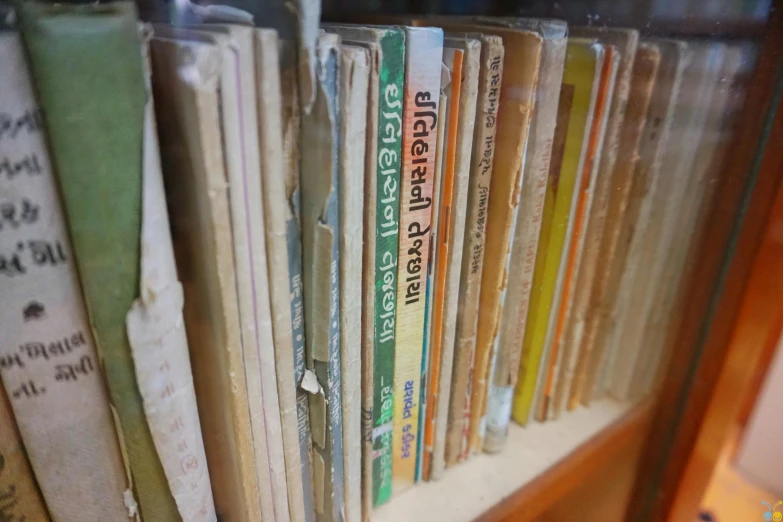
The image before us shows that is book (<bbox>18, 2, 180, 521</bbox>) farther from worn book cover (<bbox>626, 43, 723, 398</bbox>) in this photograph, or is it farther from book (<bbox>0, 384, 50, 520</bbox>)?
worn book cover (<bbox>626, 43, 723, 398</bbox>)

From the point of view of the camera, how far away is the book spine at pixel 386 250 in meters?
0.30

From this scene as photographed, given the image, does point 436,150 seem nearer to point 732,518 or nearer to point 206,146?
point 206,146

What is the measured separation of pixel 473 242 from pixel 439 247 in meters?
0.04

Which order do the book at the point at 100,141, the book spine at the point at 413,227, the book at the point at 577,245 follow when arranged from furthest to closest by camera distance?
the book at the point at 577,245, the book spine at the point at 413,227, the book at the point at 100,141

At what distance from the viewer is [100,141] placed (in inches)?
8.9

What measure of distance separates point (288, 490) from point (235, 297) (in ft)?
0.54

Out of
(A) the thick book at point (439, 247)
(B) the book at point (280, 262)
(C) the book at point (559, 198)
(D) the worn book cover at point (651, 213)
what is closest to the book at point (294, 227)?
(B) the book at point (280, 262)

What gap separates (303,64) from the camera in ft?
0.86

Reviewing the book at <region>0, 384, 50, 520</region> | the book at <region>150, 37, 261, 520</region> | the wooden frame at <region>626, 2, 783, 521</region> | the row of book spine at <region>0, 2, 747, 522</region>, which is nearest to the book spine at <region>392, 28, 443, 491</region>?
the row of book spine at <region>0, 2, 747, 522</region>

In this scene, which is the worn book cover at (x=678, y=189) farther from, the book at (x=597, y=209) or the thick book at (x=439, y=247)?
the thick book at (x=439, y=247)

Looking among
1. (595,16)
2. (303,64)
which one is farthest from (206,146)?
(595,16)

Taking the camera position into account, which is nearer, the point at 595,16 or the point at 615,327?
the point at 595,16

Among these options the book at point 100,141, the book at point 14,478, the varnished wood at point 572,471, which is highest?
the book at point 100,141

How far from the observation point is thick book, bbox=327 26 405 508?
0.30 m
